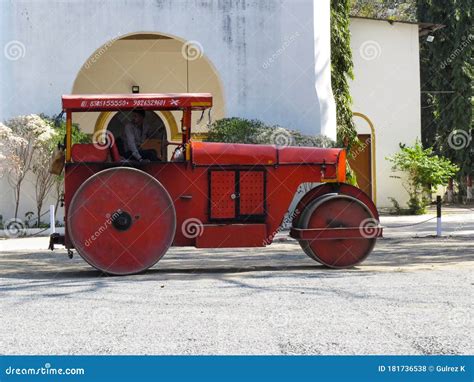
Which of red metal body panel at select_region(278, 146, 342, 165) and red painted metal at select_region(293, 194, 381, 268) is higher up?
red metal body panel at select_region(278, 146, 342, 165)

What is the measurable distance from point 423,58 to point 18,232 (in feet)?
67.8

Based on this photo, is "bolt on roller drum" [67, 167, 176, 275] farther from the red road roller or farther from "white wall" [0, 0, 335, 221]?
"white wall" [0, 0, 335, 221]

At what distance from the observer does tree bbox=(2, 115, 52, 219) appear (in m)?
19.7

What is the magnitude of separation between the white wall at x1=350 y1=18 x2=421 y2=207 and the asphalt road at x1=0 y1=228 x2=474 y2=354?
15.5m

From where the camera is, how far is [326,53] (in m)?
21.9

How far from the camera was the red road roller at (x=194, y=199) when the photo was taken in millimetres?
10891

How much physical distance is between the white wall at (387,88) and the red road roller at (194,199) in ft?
52.8

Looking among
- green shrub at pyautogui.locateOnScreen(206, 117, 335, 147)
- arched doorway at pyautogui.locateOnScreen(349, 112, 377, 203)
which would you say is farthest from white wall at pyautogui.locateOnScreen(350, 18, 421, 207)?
green shrub at pyautogui.locateOnScreen(206, 117, 335, 147)

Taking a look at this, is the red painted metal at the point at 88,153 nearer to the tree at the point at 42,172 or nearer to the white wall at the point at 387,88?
the tree at the point at 42,172

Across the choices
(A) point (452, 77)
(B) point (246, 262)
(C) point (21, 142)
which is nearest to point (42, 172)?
(C) point (21, 142)

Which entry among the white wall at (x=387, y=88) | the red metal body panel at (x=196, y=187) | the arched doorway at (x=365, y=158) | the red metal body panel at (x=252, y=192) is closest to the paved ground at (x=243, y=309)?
the red metal body panel at (x=196, y=187)

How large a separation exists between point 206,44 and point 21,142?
473 centimetres

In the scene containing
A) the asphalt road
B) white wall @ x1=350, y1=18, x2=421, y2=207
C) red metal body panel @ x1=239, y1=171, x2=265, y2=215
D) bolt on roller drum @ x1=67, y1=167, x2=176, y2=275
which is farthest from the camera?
white wall @ x1=350, y1=18, x2=421, y2=207
